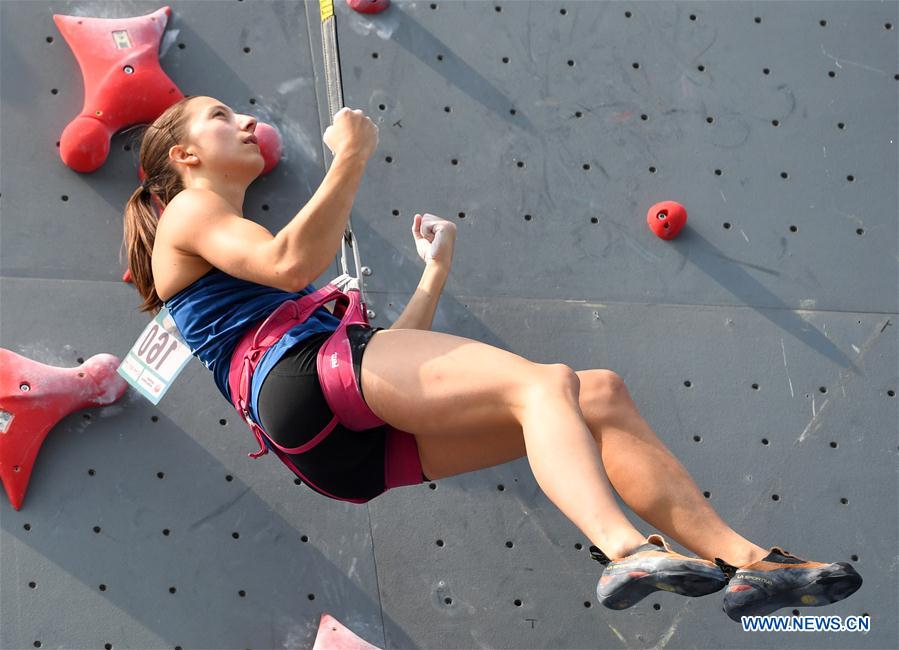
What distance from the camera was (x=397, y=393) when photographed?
7.98 feet

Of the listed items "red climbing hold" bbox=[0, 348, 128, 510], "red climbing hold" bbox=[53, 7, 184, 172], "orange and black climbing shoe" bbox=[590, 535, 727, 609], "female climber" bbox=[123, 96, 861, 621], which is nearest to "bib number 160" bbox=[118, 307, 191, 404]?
"red climbing hold" bbox=[0, 348, 128, 510]

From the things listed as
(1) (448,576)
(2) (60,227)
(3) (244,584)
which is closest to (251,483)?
(3) (244,584)

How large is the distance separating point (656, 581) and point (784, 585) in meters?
0.27

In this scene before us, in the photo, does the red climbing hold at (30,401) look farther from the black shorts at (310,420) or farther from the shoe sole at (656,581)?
the shoe sole at (656,581)

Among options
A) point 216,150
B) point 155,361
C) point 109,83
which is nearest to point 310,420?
point 216,150

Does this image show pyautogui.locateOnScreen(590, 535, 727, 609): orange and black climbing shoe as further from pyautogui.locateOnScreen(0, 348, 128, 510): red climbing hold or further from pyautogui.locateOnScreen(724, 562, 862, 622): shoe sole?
pyautogui.locateOnScreen(0, 348, 128, 510): red climbing hold

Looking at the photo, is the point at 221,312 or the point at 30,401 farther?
the point at 30,401

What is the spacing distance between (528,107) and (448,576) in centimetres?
119

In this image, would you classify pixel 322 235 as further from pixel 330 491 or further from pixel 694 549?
pixel 694 549

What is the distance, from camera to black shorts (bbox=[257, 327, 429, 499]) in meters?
2.49

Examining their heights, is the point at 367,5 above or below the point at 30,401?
above

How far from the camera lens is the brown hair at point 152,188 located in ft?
9.01

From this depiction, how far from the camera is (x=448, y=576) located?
3285 mm

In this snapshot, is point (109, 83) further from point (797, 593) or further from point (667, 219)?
point (797, 593)
